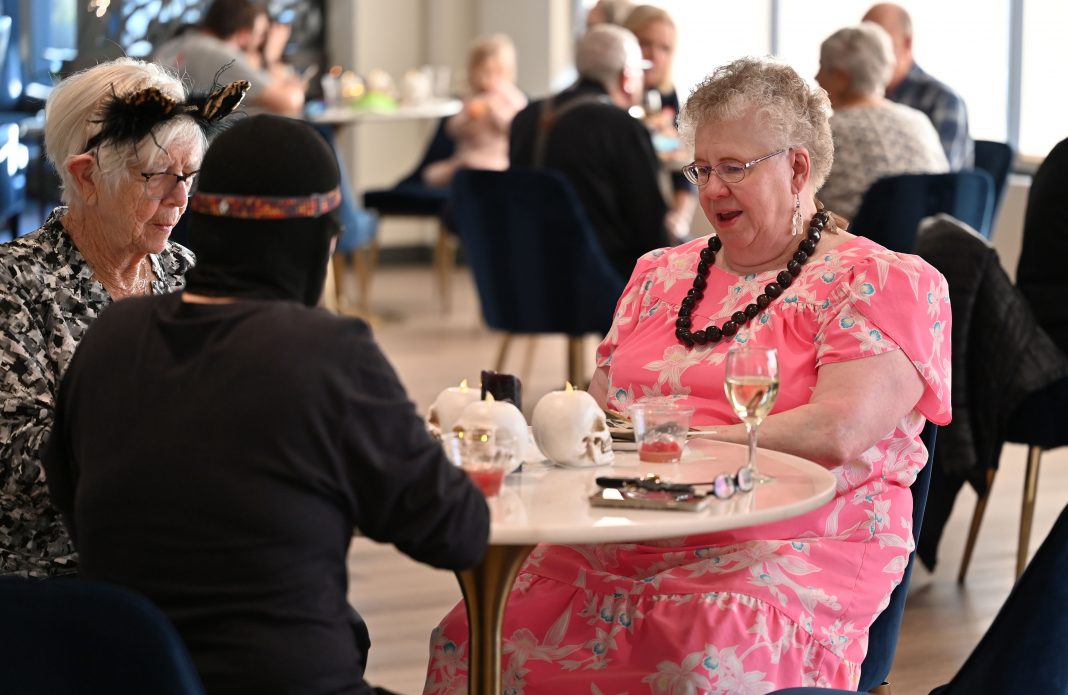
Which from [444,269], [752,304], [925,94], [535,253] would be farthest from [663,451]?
[444,269]

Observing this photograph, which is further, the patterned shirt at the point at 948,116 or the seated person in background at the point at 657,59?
the seated person in background at the point at 657,59

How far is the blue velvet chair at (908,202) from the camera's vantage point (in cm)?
488

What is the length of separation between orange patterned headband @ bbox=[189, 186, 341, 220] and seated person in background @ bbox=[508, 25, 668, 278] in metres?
3.90

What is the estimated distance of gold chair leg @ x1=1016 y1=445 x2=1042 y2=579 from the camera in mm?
3921

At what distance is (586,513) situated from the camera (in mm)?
1864

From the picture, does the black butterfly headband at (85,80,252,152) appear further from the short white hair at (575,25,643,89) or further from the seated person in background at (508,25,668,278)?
the short white hair at (575,25,643,89)

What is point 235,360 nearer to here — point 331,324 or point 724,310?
point 331,324

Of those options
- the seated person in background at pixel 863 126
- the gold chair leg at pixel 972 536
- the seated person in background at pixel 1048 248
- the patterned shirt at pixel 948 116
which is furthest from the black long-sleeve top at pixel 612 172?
the gold chair leg at pixel 972 536

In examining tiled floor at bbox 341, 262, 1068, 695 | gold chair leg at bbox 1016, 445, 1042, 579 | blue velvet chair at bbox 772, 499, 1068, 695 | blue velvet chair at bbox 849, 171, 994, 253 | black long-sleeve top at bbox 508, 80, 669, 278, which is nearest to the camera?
blue velvet chair at bbox 772, 499, 1068, 695

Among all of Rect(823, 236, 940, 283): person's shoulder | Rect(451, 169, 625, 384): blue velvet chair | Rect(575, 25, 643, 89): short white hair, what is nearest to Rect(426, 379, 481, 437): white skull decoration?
Rect(823, 236, 940, 283): person's shoulder

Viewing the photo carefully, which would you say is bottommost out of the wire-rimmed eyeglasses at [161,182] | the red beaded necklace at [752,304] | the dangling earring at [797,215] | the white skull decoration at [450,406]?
the white skull decoration at [450,406]

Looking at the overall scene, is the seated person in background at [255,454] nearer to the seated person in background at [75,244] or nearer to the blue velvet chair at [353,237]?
the seated person in background at [75,244]

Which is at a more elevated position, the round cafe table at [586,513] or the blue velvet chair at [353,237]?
the round cafe table at [586,513]

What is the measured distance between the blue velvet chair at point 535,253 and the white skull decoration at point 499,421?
337cm
